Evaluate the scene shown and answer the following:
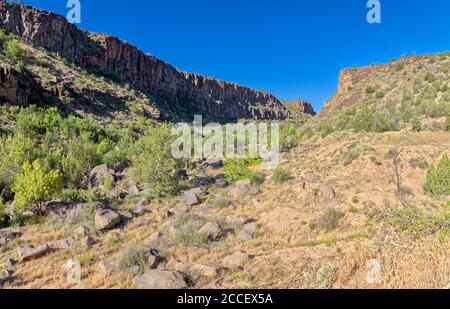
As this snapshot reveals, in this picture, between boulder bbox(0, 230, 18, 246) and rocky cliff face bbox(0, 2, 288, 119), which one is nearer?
boulder bbox(0, 230, 18, 246)

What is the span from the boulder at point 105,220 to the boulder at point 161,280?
5.74 metres

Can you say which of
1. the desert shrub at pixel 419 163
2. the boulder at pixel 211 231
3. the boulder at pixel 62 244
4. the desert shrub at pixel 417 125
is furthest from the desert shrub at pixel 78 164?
the desert shrub at pixel 417 125

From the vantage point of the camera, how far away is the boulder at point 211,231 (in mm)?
11477

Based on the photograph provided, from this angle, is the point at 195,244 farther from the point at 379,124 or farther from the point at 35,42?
the point at 35,42

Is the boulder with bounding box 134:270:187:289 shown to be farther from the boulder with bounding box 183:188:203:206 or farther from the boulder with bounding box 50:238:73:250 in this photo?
the boulder with bounding box 183:188:203:206

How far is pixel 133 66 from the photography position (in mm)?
81812

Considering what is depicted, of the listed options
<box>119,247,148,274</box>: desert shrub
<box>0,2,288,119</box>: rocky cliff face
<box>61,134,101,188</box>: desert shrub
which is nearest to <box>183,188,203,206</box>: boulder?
<box>119,247,148,274</box>: desert shrub

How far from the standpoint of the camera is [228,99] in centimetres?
12150

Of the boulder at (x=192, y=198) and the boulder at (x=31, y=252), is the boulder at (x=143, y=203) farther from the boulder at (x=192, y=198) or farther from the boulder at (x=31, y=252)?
the boulder at (x=31, y=252)

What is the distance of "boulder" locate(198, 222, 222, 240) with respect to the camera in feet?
37.7

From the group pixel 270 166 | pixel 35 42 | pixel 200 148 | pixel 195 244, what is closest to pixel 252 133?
pixel 200 148

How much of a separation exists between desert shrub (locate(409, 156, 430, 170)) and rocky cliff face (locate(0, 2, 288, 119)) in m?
65.6

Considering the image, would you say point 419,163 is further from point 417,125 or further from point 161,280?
point 161,280

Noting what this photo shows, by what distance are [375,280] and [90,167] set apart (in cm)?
2137
